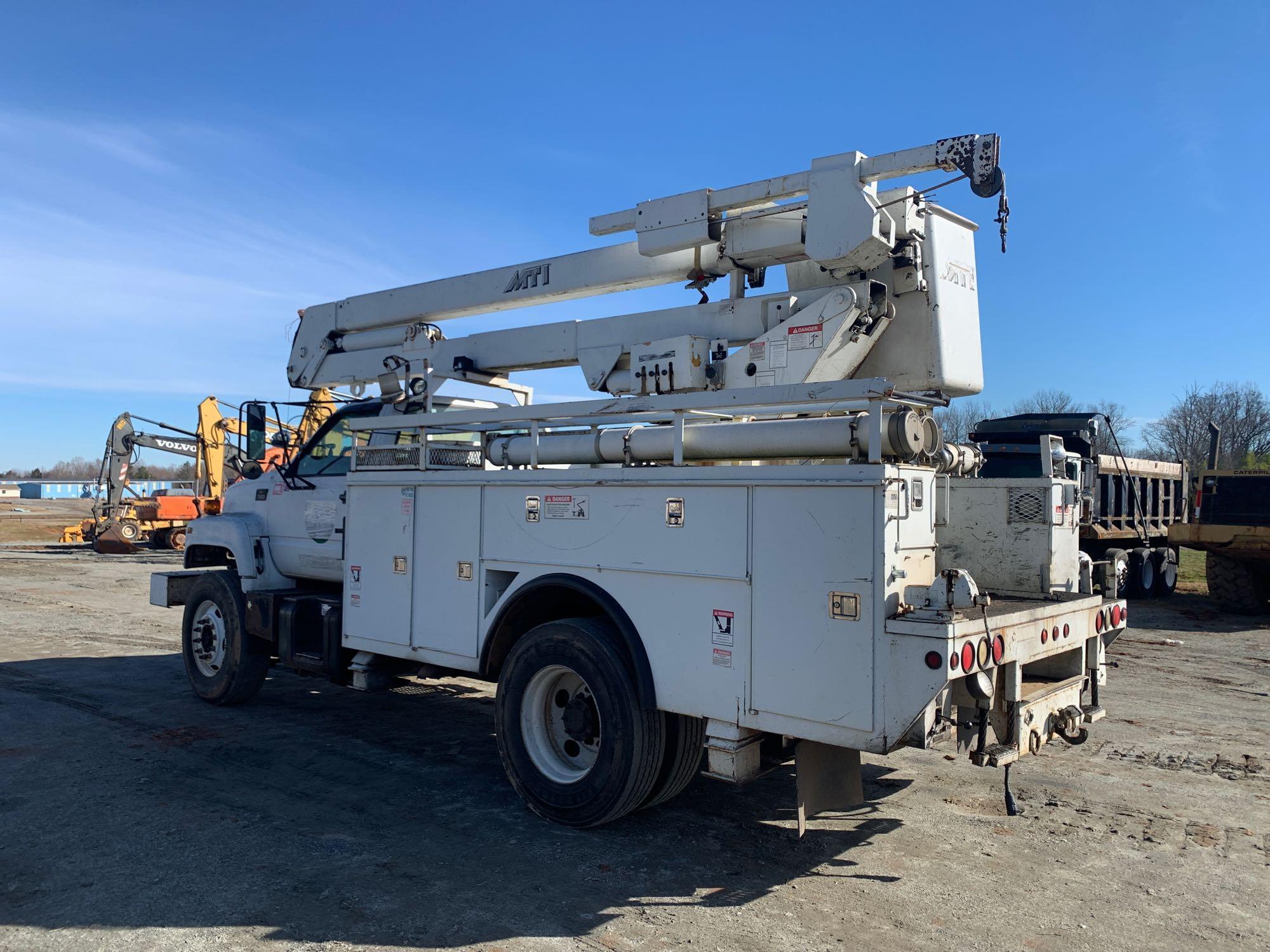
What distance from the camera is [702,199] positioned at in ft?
19.7

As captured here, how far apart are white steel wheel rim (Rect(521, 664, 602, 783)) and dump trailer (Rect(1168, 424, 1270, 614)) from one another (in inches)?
497

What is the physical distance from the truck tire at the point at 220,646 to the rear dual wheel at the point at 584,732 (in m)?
→ 3.32

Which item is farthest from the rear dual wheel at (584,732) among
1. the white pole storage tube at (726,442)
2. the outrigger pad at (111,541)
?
the outrigger pad at (111,541)

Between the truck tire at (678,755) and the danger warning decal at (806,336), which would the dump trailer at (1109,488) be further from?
the truck tire at (678,755)

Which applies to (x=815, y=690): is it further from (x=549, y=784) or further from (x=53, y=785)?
(x=53, y=785)

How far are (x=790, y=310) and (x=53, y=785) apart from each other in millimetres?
5464

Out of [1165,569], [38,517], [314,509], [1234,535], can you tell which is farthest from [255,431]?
[38,517]

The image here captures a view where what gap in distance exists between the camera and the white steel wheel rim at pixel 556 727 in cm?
508

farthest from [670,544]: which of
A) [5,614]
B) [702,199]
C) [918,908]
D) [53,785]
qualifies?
[5,614]

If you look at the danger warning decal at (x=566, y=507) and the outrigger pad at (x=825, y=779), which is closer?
the outrigger pad at (x=825, y=779)

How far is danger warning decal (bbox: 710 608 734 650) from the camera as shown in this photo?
14.4 ft

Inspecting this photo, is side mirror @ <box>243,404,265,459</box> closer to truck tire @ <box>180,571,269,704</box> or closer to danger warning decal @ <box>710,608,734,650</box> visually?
truck tire @ <box>180,571,269,704</box>

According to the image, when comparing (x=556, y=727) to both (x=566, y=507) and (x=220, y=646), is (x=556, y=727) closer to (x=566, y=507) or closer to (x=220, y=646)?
(x=566, y=507)

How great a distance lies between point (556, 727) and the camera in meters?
5.30
